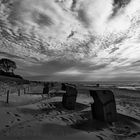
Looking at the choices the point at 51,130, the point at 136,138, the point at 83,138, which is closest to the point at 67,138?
the point at 83,138

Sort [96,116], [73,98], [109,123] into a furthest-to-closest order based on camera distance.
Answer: [73,98], [96,116], [109,123]

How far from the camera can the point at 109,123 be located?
6410mm

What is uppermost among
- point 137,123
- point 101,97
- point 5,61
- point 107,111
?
point 5,61

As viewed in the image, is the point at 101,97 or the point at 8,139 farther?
the point at 101,97

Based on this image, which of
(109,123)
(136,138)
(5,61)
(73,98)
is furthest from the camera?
(5,61)

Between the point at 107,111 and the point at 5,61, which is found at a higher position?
the point at 5,61

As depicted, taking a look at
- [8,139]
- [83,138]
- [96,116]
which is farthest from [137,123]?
[8,139]

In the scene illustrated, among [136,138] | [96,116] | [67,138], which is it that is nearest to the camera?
[67,138]

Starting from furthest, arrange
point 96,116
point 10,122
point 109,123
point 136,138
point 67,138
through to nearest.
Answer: point 96,116 → point 109,123 → point 10,122 → point 136,138 → point 67,138

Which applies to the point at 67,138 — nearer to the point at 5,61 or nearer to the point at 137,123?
the point at 137,123

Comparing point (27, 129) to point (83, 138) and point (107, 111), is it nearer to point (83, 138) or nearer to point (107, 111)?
point (83, 138)

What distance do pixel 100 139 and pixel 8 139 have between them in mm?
3040

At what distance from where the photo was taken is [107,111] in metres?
6.55

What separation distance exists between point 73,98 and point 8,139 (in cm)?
621
